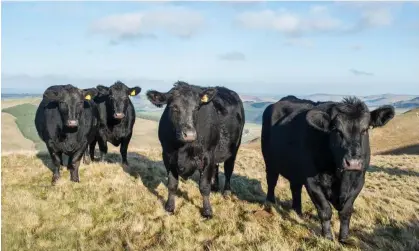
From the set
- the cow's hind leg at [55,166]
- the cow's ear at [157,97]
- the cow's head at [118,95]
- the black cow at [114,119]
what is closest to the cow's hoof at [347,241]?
the cow's ear at [157,97]

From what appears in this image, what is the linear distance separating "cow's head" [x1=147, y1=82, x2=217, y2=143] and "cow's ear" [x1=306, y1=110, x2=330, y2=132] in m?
2.42

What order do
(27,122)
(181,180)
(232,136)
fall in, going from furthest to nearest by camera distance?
(27,122), (181,180), (232,136)

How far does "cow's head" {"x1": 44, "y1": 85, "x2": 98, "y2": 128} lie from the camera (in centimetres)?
1199

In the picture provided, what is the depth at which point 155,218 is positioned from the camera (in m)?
9.17

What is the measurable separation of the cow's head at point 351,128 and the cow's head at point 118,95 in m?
8.28

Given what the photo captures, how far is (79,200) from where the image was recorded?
1020cm

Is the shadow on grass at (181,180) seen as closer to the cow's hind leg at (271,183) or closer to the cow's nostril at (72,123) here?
the cow's hind leg at (271,183)

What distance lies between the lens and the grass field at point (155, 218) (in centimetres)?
802

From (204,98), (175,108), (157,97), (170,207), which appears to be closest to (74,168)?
(170,207)

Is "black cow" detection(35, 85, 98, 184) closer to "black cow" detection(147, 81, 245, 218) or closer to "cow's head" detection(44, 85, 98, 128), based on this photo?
"cow's head" detection(44, 85, 98, 128)

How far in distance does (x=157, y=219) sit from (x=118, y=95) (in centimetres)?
653

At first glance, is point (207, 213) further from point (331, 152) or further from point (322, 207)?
point (331, 152)

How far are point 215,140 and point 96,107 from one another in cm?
627

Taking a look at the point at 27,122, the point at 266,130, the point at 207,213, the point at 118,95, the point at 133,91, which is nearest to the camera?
the point at 207,213
